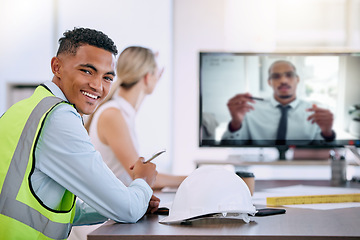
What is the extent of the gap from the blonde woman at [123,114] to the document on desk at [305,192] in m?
0.47

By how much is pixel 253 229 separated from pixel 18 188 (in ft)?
1.85

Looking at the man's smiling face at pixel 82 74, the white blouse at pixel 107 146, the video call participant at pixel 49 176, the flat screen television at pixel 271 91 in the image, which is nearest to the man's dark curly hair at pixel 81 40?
the man's smiling face at pixel 82 74

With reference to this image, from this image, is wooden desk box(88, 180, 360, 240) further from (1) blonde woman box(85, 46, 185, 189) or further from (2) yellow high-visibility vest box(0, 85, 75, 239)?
(1) blonde woman box(85, 46, 185, 189)

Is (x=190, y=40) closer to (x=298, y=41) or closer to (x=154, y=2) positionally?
(x=154, y=2)

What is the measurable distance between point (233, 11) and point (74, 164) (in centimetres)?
426

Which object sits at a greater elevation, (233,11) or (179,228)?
(233,11)

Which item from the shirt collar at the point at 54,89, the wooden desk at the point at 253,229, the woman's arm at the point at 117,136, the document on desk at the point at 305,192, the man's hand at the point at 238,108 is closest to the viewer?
the wooden desk at the point at 253,229

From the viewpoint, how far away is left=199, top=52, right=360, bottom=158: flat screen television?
249 centimetres

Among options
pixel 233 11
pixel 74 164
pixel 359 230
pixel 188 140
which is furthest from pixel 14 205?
pixel 233 11

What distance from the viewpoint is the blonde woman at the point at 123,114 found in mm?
2330

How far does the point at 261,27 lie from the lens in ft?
17.2

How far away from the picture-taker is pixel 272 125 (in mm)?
2508

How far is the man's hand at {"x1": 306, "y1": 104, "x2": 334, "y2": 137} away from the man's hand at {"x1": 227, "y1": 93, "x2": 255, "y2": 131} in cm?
30

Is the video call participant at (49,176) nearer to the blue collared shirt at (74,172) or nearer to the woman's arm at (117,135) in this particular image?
the blue collared shirt at (74,172)
